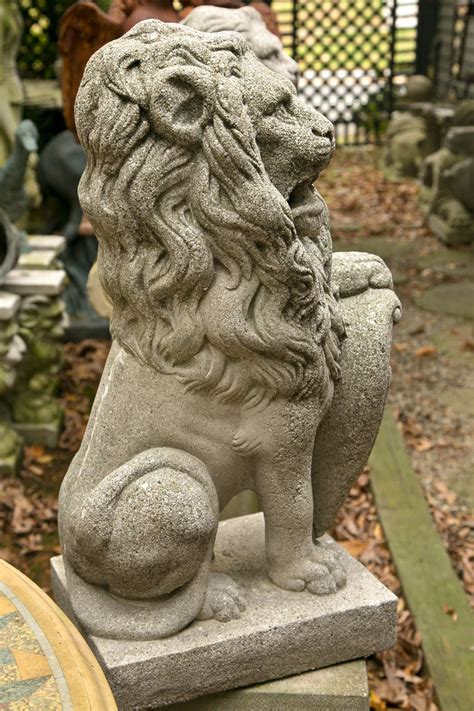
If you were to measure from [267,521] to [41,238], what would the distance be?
367 cm

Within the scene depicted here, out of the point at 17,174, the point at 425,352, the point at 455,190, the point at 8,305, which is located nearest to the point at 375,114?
the point at 455,190

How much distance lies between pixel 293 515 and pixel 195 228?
0.81 m

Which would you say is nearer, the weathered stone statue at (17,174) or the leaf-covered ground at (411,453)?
the leaf-covered ground at (411,453)

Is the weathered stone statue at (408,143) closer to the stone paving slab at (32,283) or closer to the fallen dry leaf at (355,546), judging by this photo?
the stone paving slab at (32,283)

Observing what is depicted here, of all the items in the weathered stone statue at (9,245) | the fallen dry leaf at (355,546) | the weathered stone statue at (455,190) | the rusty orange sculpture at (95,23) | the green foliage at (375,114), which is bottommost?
the green foliage at (375,114)

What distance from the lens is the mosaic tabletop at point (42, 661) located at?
75.8 inches

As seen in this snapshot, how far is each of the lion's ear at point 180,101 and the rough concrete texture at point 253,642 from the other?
1.21 m

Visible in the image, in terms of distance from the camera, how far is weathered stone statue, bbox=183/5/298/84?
352 centimetres

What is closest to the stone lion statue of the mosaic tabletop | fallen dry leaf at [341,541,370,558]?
the mosaic tabletop

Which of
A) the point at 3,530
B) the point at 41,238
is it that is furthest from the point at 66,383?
the point at 3,530

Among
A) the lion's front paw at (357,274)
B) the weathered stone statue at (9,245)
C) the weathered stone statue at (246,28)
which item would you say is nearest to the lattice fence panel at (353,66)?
the weathered stone statue at (9,245)

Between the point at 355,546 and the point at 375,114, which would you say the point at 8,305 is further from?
the point at 375,114

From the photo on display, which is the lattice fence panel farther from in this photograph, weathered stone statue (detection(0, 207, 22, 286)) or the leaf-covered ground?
weathered stone statue (detection(0, 207, 22, 286))

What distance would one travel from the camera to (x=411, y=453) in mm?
5172
